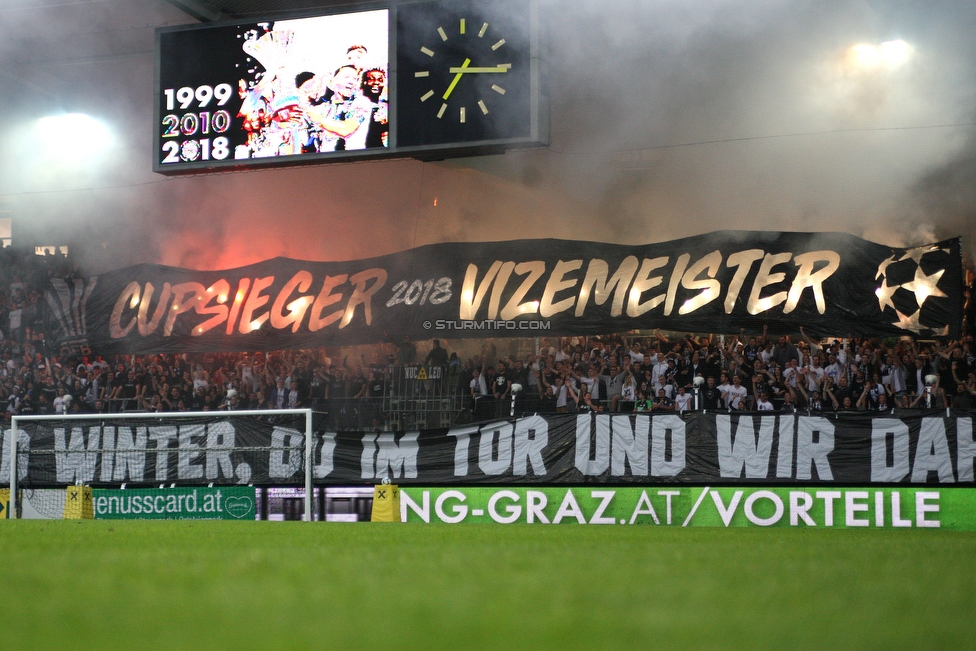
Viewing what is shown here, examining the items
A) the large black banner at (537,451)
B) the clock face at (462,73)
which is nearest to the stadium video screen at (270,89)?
Answer: the clock face at (462,73)

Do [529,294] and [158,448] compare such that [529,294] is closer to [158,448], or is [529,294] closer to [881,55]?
[158,448]

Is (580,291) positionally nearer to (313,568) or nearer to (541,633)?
(313,568)

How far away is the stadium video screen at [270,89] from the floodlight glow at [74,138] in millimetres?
7460

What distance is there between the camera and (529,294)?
1627cm

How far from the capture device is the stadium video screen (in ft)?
47.8

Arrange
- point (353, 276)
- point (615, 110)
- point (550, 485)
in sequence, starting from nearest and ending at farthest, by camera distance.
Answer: point (550, 485), point (353, 276), point (615, 110)

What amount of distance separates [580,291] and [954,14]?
7.16m

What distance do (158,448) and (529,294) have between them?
19.3 feet

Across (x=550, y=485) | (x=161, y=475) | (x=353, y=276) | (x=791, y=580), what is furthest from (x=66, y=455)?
(x=791, y=580)

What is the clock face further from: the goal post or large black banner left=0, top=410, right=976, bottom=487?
the goal post

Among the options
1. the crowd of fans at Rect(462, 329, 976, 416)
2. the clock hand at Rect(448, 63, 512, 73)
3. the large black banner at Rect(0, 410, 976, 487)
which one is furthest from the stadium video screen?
the crowd of fans at Rect(462, 329, 976, 416)

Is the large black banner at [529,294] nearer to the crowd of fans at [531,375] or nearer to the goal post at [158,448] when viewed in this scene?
the crowd of fans at [531,375]

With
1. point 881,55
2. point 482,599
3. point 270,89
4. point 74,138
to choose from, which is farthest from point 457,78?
point 482,599

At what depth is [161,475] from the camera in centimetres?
1468
